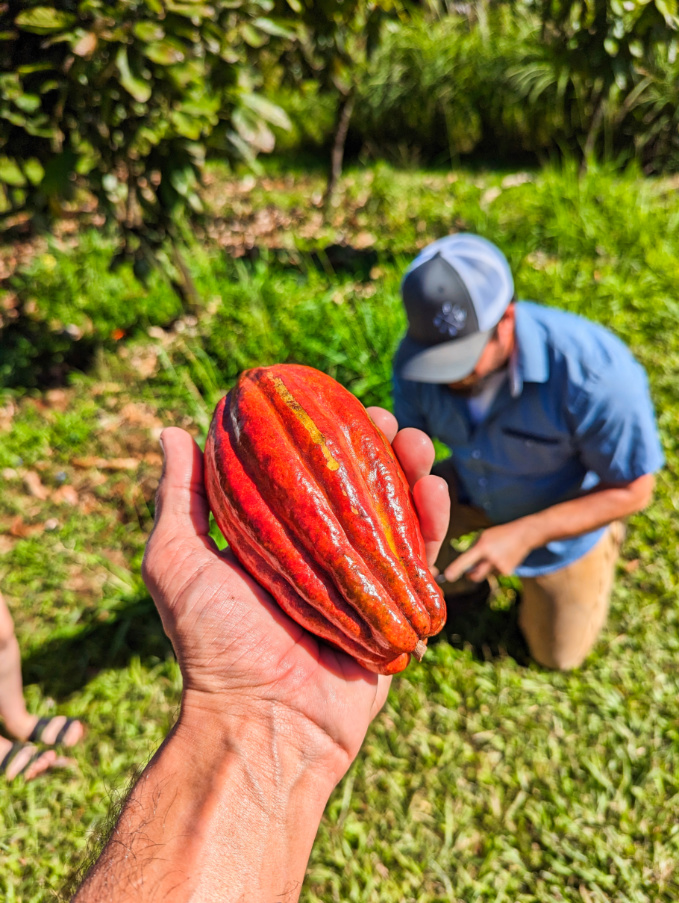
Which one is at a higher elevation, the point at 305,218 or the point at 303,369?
the point at 303,369

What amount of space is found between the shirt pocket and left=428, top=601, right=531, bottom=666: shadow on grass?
3.01 ft

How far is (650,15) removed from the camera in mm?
3287

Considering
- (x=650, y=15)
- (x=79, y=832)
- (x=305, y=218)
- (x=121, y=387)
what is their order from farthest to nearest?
(x=305, y=218), (x=121, y=387), (x=650, y=15), (x=79, y=832)

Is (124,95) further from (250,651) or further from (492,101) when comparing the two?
(492,101)

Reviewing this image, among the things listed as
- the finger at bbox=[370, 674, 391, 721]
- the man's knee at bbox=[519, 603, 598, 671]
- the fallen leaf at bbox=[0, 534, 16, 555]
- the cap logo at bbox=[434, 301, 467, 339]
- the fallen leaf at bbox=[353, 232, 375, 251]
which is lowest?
the fallen leaf at bbox=[0, 534, 16, 555]

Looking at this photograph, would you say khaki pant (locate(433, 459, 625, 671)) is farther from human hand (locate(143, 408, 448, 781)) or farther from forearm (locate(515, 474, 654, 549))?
human hand (locate(143, 408, 448, 781))

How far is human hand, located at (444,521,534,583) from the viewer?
248 cm

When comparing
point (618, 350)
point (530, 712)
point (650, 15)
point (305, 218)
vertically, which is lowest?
point (530, 712)

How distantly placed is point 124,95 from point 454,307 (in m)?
2.17

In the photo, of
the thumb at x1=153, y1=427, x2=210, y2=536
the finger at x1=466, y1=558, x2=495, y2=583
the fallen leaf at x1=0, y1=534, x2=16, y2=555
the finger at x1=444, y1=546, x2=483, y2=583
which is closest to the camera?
the thumb at x1=153, y1=427, x2=210, y2=536

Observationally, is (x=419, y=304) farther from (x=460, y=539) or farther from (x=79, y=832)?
(x=79, y=832)

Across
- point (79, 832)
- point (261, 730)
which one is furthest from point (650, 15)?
point (79, 832)

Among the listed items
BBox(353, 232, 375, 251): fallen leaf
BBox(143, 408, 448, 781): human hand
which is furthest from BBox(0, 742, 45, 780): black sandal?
BBox(353, 232, 375, 251): fallen leaf

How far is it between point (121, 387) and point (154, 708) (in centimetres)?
242
